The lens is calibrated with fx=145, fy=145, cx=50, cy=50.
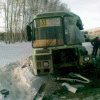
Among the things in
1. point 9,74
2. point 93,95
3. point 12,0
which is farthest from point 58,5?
point 93,95

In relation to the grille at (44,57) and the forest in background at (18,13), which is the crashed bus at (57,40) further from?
the forest in background at (18,13)

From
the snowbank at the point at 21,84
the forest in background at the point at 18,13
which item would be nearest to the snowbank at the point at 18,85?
the snowbank at the point at 21,84

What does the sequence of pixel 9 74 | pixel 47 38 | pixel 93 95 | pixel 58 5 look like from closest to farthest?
pixel 93 95
pixel 47 38
pixel 9 74
pixel 58 5

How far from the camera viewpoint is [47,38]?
5996 mm

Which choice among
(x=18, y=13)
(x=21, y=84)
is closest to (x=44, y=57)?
(x=21, y=84)

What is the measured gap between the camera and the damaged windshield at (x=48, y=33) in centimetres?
599

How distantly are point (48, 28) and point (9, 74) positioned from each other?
11.2 ft

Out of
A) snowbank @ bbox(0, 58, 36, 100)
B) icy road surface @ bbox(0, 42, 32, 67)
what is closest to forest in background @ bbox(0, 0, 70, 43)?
icy road surface @ bbox(0, 42, 32, 67)

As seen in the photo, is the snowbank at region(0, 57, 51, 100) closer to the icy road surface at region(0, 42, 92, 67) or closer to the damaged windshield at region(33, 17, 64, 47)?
the damaged windshield at region(33, 17, 64, 47)

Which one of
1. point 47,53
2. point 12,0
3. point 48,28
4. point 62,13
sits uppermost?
point 12,0

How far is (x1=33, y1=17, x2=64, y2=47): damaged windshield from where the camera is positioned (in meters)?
5.99

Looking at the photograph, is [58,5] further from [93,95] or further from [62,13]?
[93,95]

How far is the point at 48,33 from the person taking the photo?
6023mm

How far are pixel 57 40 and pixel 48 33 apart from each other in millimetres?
473
